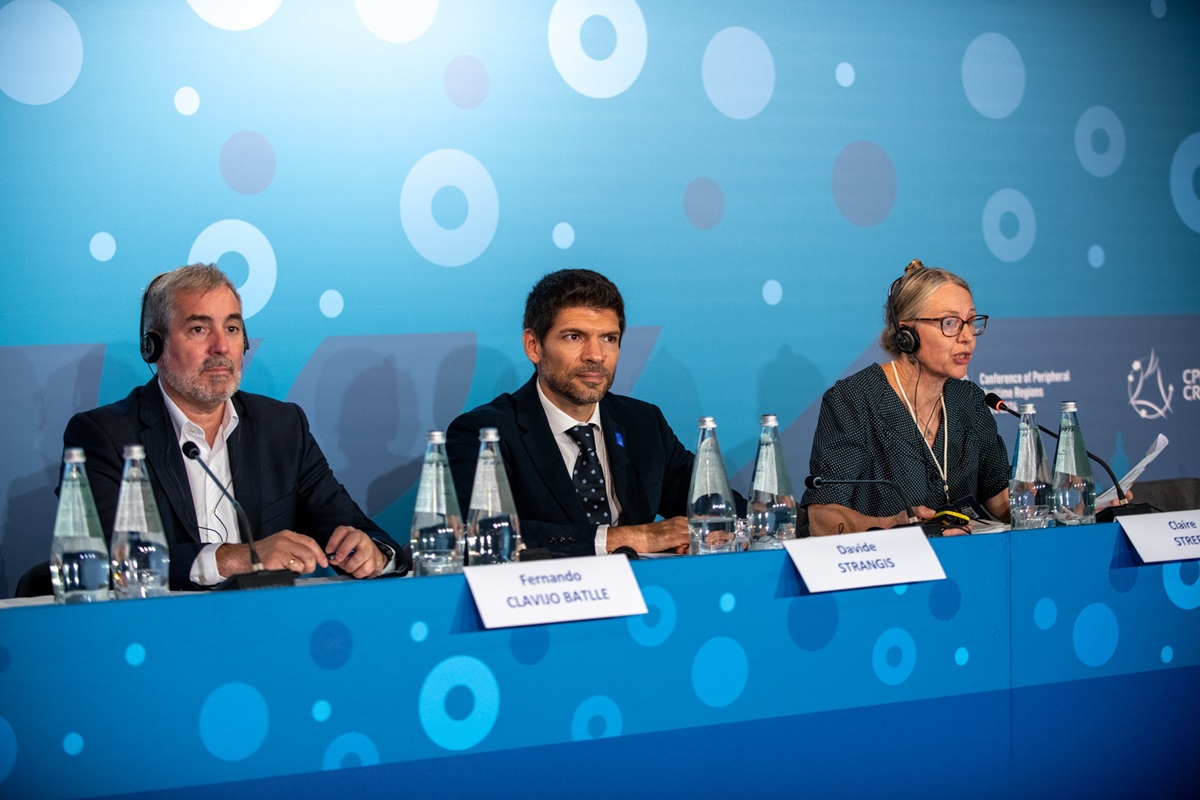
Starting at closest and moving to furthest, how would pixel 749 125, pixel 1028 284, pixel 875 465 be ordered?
1. pixel 875 465
2. pixel 749 125
3. pixel 1028 284

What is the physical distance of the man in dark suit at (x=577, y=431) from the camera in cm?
272

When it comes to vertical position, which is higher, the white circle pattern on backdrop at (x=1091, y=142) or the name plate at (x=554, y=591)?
the white circle pattern on backdrop at (x=1091, y=142)

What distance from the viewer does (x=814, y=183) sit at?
3779mm

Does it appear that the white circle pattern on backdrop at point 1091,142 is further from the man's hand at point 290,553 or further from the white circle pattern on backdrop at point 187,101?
Result: the man's hand at point 290,553

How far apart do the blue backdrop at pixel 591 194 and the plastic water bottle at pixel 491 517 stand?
1559mm

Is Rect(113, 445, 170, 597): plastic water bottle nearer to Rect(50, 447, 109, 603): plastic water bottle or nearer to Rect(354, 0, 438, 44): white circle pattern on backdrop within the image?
Rect(50, 447, 109, 603): plastic water bottle

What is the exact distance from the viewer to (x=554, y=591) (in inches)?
62.6

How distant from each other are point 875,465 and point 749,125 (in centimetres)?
130

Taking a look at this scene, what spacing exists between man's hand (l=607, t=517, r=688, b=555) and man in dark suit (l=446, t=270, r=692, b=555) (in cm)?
40

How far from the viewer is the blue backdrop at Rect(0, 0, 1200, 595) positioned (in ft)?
9.91

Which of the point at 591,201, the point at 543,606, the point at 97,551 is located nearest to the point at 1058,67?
the point at 591,201

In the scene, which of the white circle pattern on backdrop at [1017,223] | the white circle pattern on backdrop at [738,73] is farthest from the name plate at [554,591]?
the white circle pattern on backdrop at [1017,223]

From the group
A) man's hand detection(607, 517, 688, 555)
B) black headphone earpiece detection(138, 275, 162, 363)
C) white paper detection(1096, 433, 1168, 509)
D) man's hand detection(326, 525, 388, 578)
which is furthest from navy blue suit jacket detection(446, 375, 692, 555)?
white paper detection(1096, 433, 1168, 509)

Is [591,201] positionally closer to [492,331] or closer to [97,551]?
[492,331]
